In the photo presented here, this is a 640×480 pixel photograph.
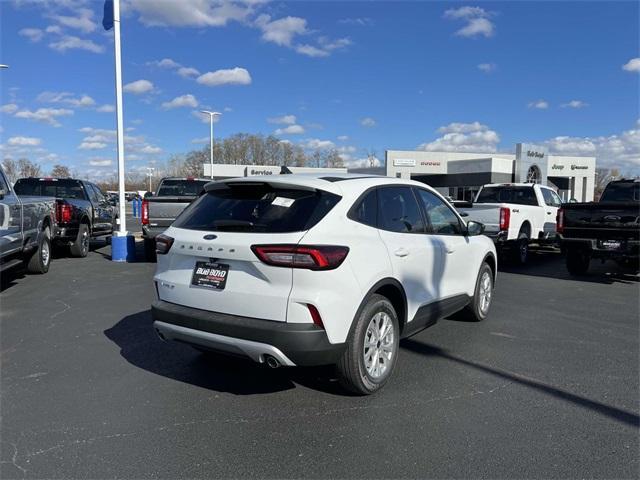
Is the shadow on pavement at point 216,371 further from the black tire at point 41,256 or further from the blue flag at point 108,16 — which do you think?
the blue flag at point 108,16

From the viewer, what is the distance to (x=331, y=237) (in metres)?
3.59

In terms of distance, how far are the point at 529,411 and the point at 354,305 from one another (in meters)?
1.55

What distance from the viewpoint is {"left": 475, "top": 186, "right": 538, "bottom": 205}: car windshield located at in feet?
Answer: 40.3

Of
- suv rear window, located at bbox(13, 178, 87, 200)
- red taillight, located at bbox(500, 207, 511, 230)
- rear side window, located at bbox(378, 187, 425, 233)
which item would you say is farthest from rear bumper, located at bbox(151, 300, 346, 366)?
suv rear window, located at bbox(13, 178, 87, 200)

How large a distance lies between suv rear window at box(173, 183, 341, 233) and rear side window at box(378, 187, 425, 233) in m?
0.63

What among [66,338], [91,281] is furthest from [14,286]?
[66,338]

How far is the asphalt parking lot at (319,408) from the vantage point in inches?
121

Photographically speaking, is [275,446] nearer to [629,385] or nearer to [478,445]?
[478,445]

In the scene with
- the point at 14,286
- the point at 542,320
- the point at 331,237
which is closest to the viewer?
the point at 331,237

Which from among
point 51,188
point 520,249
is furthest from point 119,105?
point 520,249

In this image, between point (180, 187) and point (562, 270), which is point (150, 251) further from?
point (562, 270)

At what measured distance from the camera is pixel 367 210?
4109 millimetres

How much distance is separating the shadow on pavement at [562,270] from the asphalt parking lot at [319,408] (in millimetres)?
3842

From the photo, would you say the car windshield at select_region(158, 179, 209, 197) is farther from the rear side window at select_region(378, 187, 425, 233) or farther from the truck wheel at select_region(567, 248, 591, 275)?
the rear side window at select_region(378, 187, 425, 233)
